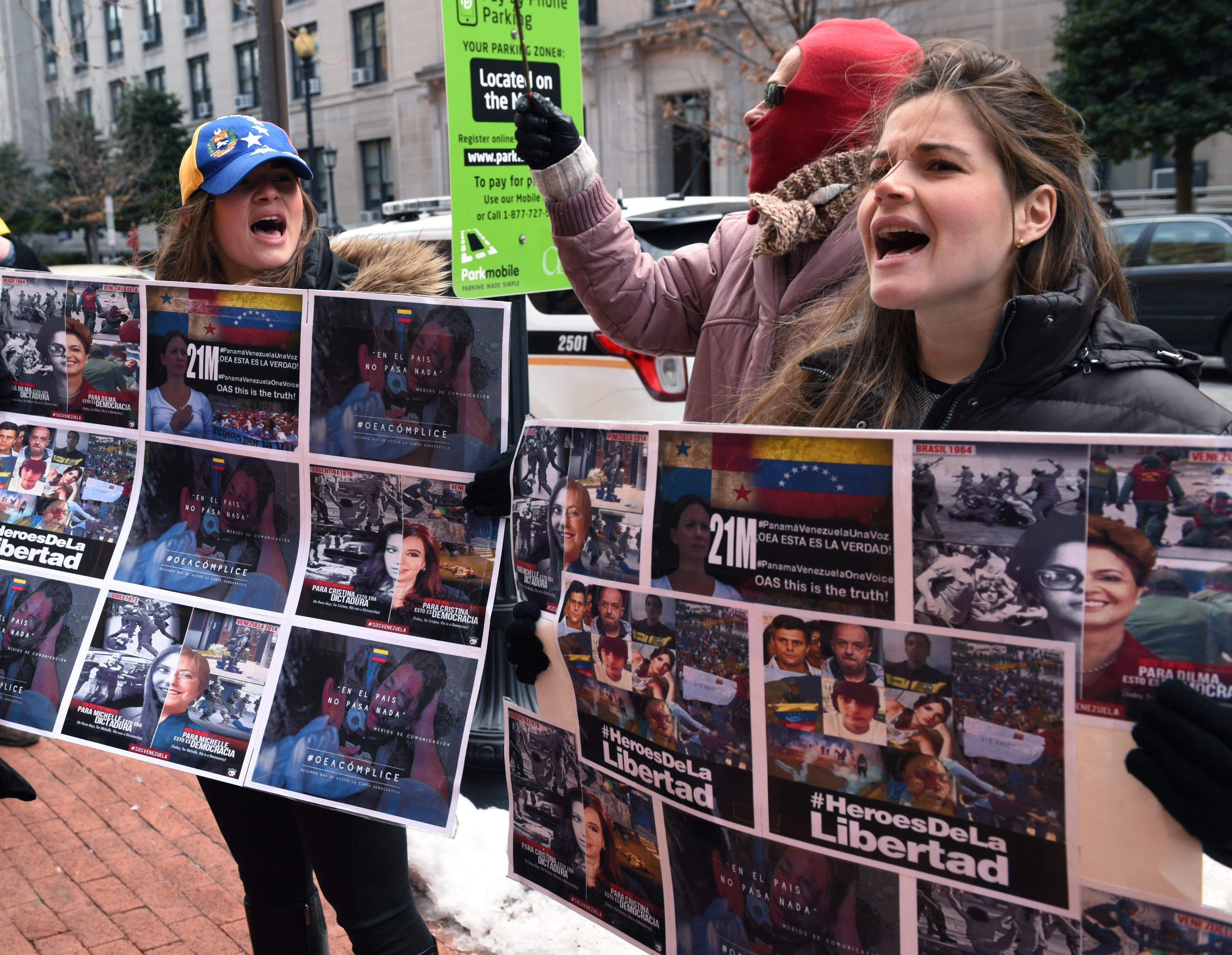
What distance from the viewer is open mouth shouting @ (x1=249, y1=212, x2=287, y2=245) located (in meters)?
2.46

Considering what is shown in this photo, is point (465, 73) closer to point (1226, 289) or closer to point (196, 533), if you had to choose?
point (196, 533)

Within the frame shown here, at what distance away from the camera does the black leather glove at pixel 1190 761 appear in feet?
3.64

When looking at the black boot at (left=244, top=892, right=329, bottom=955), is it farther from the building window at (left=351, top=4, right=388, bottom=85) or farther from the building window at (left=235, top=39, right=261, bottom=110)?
the building window at (left=235, top=39, right=261, bottom=110)

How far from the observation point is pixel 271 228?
8.34 feet

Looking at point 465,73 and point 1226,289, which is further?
point 1226,289

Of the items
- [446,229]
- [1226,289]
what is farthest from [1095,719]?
[1226,289]

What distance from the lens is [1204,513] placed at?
1.15m

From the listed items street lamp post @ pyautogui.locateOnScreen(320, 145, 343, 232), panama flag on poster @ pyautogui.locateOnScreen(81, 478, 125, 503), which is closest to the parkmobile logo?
panama flag on poster @ pyautogui.locateOnScreen(81, 478, 125, 503)

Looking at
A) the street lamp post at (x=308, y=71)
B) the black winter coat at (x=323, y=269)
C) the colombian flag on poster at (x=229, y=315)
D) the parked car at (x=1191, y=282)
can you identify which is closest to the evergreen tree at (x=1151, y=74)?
the parked car at (x=1191, y=282)

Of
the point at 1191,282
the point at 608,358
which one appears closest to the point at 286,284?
the point at 608,358

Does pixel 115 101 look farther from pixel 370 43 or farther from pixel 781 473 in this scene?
pixel 781 473

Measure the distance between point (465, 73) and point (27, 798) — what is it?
6.94 ft

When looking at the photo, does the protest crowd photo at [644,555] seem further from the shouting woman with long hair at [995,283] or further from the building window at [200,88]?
the building window at [200,88]

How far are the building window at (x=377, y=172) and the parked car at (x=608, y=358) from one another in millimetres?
29960
